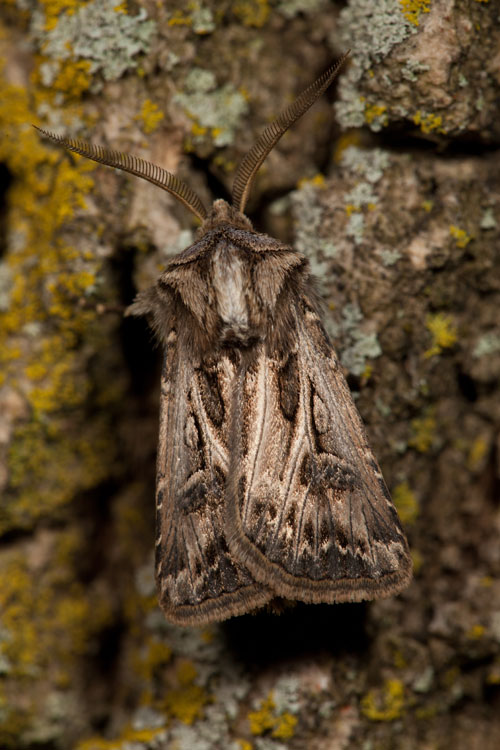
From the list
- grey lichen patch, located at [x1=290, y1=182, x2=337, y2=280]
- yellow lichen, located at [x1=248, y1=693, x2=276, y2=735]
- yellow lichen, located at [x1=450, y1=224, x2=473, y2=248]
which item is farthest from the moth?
yellow lichen, located at [x1=450, y1=224, x2=473, y2=248]

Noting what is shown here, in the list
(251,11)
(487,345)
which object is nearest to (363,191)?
(487,345)

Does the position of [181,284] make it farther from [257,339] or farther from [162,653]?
[162,653]

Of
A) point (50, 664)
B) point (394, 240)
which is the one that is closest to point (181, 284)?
point (394, 240)

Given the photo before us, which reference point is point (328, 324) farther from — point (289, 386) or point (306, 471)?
point (306, 471)

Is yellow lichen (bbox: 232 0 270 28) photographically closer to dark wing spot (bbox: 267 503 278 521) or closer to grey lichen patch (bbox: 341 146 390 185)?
grey lichen patch (bbox: 341 146 390 185)

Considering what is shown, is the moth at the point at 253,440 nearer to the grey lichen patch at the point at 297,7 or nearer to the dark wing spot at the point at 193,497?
the dark wing spot at the point at 193,497
